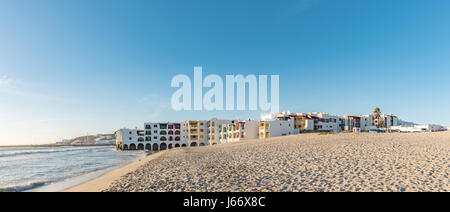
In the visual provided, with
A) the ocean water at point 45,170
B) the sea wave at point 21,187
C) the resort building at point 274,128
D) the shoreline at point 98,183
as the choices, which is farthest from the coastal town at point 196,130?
the sea wave at point 21,187

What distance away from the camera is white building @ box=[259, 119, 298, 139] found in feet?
182

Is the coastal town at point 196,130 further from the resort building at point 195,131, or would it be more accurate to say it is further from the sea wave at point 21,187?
the sea wave at point 21,187

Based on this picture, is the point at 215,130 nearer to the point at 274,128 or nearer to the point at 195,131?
the point at 195,131

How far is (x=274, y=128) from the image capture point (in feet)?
184

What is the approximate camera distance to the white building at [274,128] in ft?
182

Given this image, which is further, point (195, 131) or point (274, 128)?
point (195, 131)

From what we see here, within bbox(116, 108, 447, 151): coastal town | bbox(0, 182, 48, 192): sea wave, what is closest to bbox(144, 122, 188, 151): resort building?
bbox(116, 108, 447, 151): coastal town

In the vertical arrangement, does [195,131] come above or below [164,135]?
above

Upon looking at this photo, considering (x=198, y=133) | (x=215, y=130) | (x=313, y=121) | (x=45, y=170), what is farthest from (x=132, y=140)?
(x=313, y=121)

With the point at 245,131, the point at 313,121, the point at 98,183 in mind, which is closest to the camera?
the point at 98,183
